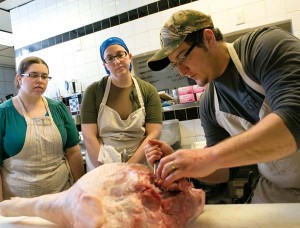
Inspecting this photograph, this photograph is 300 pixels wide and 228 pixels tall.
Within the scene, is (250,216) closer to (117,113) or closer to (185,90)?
(117,113)

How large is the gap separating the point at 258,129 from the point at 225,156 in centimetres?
12

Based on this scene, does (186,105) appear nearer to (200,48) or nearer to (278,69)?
(200,48)

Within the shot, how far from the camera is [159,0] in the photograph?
302 centimetres

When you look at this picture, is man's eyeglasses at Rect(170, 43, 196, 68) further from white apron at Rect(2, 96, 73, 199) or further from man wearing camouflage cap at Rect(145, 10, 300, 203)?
white apron at Rect(2, 96, 73, 199)

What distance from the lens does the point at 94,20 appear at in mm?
3445

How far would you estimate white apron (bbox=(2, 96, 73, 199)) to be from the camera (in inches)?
70.5

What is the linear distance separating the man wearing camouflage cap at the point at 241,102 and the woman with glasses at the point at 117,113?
1.91ft

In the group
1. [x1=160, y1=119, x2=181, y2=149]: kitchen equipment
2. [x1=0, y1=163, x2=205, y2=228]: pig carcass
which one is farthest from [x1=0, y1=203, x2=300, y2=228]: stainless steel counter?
[x1=160, y1=119, x2=181, y2=149]: kitchen equipment

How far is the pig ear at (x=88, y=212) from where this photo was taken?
835 millimetres

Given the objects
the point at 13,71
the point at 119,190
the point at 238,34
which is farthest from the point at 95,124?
the point at 13,71

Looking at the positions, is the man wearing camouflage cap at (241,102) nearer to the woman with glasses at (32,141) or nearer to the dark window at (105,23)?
the woman with glasses at (32,141)

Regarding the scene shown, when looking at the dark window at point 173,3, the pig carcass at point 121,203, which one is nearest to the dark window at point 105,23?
the dark window at point 173,3

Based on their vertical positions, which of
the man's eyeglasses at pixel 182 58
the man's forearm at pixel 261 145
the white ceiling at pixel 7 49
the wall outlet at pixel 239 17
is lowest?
the man's forearm at pixel 261 145

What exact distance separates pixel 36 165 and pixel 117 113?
625 millimetres
